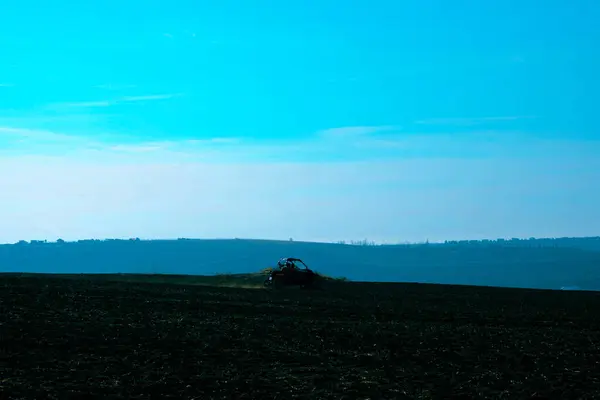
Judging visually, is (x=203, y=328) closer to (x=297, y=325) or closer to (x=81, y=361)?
(x=297, y=325)

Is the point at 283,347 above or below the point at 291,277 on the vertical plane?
below

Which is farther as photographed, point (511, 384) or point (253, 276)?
point (253, 276)

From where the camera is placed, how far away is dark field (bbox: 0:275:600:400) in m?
17.7

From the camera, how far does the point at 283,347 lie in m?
22.5

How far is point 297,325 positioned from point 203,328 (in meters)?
3.41

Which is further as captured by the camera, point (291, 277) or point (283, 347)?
point (291, 277)

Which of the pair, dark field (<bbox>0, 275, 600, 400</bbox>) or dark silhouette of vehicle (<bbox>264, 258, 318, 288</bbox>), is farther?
dark silhouette of vehicle (<bbox>264, 258, 318, 288</bbox>)

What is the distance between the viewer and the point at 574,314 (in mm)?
33094

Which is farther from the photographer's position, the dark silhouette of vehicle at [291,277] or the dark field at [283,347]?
the dark silhouette of vehicle at [291,277]

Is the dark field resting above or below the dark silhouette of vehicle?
below

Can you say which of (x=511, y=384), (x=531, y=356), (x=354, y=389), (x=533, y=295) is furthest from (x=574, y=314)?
(x=354, y=389)

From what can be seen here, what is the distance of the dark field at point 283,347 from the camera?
1769 centimetres

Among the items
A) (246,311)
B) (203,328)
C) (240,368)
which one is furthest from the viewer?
(246,311)

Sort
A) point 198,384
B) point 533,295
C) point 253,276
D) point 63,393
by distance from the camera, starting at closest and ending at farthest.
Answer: point 63,393 → point 198,384 → point 533,295 → point 253,276
